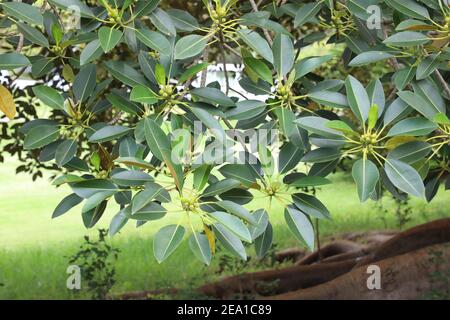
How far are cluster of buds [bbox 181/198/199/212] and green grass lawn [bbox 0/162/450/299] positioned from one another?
11.3 ft

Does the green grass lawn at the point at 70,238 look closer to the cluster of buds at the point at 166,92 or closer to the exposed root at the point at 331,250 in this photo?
the exposed root at the point at 331,250

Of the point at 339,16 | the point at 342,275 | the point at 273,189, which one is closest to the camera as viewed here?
the point at 273,189

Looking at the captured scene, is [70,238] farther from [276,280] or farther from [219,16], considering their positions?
[219,16]

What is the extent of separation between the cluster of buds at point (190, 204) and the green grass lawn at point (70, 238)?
11.3ft

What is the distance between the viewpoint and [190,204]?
1.29m

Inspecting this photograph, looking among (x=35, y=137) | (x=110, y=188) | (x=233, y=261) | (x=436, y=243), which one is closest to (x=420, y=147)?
(x=110, y=188)

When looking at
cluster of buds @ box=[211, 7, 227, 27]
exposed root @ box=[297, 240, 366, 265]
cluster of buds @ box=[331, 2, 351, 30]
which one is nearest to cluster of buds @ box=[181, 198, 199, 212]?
cluster of buds @ box=[211, 7, 227, 27]

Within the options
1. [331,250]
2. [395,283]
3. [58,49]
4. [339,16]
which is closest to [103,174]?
[58,49]

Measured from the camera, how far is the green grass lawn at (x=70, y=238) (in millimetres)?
4816

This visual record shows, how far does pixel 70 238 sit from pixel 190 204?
12.8 ft

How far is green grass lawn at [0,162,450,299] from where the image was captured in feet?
15.8

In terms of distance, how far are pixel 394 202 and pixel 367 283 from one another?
4.45 ft

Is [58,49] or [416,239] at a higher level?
[58,49]

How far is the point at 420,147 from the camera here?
138 centimetres
